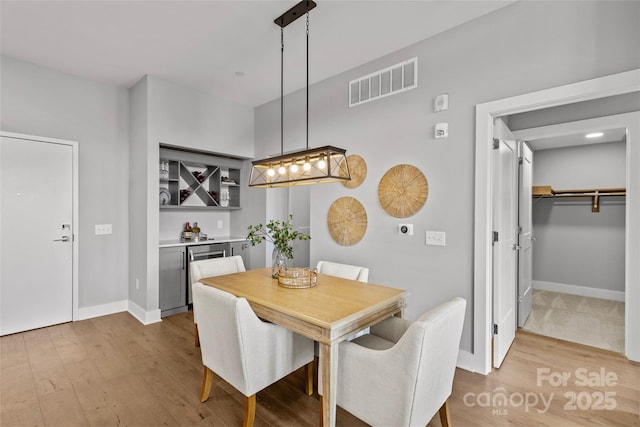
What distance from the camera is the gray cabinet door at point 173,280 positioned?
12.5ft

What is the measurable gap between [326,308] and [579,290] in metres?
4.97

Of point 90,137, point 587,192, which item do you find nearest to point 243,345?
point 90,137

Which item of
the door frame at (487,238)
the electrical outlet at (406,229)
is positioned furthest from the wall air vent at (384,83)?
the electrical outlet at (406,229)

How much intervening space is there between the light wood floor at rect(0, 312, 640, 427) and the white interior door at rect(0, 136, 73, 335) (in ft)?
1.15

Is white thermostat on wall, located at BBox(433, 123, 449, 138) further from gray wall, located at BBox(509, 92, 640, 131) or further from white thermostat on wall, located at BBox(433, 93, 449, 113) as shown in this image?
gray wall, located at BBox(509, 92, 640, 131)

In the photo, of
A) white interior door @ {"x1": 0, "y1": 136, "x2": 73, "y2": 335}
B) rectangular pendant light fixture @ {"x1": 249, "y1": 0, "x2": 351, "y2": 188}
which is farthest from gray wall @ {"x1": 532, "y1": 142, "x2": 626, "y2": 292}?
white interior door @ {"x1": 0, "y1": 136, "x2": 73, "y2": 335}

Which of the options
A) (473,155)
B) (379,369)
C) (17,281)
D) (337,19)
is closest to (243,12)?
(337,19)

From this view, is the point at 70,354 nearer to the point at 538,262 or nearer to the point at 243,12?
the point at 243,12

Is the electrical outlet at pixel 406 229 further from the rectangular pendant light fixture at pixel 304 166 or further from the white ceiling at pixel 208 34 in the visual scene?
the white ceiling at pixel 208 34

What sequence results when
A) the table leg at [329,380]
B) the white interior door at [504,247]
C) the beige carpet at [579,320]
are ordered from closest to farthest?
the table leg at [329,380] < the white interior door at [504,247] < the beige carpet at [579,320]

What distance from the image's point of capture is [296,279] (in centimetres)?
228

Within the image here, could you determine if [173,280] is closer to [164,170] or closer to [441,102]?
[164,170]

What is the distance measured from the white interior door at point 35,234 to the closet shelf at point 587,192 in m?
6.10

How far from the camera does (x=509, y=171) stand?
9.51 feet
